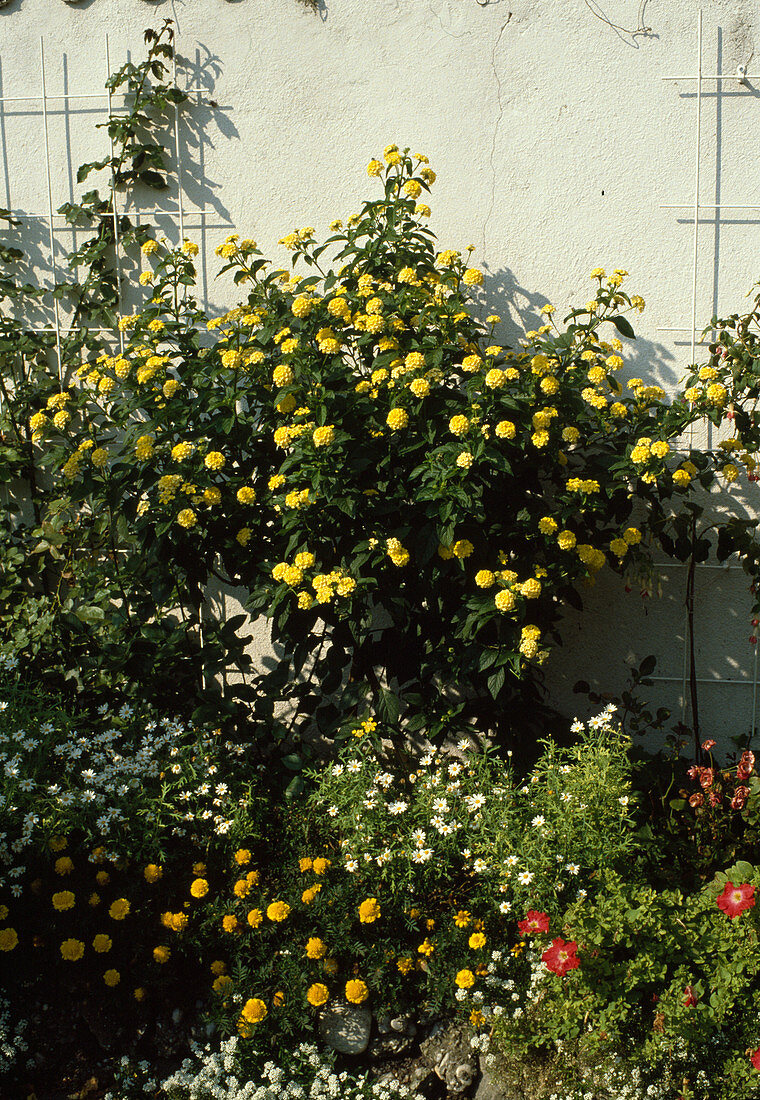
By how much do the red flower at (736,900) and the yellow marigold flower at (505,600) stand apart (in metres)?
0.84

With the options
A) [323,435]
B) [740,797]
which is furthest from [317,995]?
[323,435]

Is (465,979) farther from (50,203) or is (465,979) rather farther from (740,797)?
(50,203)

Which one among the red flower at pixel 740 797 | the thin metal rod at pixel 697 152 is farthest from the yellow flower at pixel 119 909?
the thin metal rod at pixel 697 152

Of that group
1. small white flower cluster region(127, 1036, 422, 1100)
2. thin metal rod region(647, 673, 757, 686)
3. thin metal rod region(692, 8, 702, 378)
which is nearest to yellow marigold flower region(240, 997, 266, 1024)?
small white flower cluster region(127, 1036, 422, 1100)

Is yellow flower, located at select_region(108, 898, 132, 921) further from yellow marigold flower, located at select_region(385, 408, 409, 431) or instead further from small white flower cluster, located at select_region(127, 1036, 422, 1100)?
yellow marigold flower, located at select_region(385, 408, 409, 431)

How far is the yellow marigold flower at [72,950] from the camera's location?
2.13m

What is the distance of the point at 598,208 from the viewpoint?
3.03 meters

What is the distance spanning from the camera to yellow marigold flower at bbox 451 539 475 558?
2414mm

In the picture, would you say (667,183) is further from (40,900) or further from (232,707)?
(40,900)

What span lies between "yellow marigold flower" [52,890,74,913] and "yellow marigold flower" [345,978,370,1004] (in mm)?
716

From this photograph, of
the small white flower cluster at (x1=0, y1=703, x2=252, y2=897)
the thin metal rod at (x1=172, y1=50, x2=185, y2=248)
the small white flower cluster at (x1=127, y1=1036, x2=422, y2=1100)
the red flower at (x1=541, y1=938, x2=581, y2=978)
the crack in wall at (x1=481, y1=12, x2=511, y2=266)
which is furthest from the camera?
the thin metal rod at (x1=172, y1=50, x2=185, y2=248)

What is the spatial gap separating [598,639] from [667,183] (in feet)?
5.23

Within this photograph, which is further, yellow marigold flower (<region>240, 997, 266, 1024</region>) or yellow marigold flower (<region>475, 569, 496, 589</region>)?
yellow marigold flower (<region>475, 569, 496, 589</region>)

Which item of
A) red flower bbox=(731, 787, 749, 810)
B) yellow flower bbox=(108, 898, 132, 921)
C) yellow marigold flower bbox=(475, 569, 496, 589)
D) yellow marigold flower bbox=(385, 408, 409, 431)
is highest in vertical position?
yellow marigold flower bbox=(385, 408, 409, 431)
